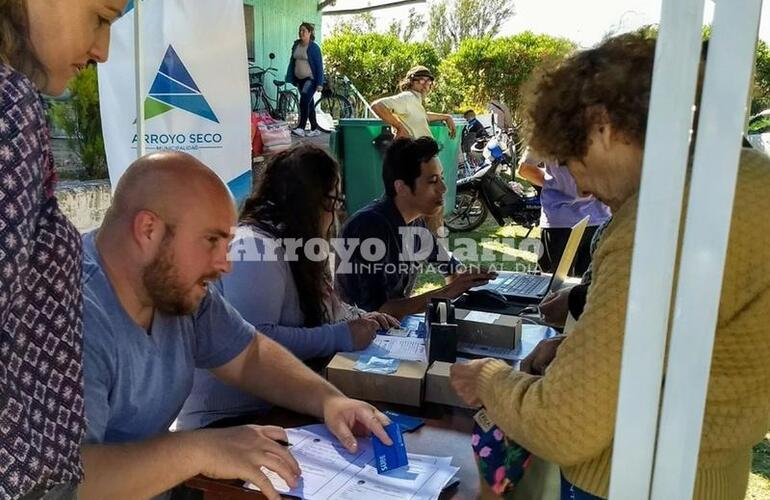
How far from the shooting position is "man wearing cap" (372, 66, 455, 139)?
5.69 m

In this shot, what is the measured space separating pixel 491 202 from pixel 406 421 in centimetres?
616

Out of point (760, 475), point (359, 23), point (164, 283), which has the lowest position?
point (760, 475)

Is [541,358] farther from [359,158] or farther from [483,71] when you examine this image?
[483,71]

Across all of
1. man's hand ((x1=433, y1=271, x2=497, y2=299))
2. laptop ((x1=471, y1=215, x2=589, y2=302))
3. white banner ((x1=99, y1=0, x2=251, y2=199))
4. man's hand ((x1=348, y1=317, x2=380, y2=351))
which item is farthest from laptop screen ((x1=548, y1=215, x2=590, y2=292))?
white banner ((x1=99, y1=0, x2=251, y2=199))

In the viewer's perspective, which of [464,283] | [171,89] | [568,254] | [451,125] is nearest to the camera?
[568,254]

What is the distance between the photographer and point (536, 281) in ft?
9.11

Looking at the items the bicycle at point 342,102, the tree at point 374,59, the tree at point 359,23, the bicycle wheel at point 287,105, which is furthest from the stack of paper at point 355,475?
the tree at point 359,23

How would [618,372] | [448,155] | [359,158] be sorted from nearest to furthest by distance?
[618,372], [359,158], [448,155]

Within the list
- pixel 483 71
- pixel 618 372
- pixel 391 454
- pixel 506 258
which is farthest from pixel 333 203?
pixel 483 71

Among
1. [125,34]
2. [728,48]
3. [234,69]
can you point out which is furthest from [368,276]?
[728,48]

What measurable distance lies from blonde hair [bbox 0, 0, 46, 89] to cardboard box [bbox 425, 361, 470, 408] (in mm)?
1016

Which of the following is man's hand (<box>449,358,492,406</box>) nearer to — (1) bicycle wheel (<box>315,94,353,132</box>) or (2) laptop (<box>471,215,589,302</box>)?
(2) laptop (<box>471,215,589,302</box>)

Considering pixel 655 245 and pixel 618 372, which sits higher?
pixel 655 245

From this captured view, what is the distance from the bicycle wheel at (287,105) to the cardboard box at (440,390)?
32.2 feet
